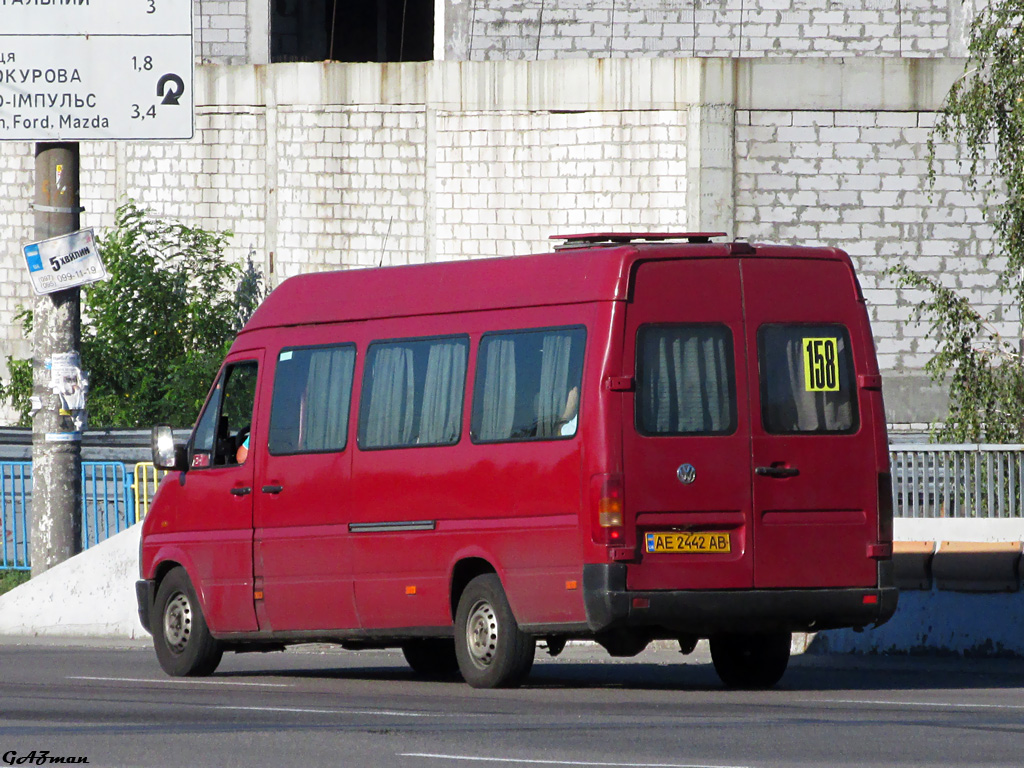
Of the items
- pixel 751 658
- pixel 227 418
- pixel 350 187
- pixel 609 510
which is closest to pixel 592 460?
pixel 609 510

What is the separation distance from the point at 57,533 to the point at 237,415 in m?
5.13

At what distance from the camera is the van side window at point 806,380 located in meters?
11.6

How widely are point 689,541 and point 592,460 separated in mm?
710

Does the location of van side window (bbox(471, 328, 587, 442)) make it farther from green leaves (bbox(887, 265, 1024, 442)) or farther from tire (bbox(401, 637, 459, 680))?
green leaves (bbox(887, 265, 1024, 442))

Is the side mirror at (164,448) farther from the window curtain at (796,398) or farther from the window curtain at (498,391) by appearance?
the window curtain at (796,398)

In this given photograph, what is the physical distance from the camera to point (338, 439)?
1277 cm

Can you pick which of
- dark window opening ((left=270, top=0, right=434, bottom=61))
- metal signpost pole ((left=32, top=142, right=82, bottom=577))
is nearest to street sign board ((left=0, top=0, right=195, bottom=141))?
metal signpost pole ((left=32, top=142, right=82, bottom=577))

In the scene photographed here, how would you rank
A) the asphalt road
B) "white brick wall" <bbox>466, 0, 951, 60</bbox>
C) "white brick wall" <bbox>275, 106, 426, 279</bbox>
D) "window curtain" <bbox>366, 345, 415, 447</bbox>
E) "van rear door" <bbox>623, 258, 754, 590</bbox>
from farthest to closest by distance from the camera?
1. "white brick wall" <bbox>466, 0, 951, 60</bbox>
2. "white brick wall" <bbox>275, 106, 426, 279</bbox>
3. "window curtain" <bbox>366, 345, 415, 447</bbox>
4. "van rear door" <bbox>623, 258, 754, 590</bbox>
5. the asphalt road

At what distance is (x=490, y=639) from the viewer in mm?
11789

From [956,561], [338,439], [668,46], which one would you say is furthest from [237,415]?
[668,46]

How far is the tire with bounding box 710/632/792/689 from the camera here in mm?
12305

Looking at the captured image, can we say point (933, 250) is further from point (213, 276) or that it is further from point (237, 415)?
point (237, 415)

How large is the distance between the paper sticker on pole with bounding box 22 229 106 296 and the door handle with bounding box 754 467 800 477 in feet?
26.4

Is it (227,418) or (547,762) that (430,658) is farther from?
(547,762)
